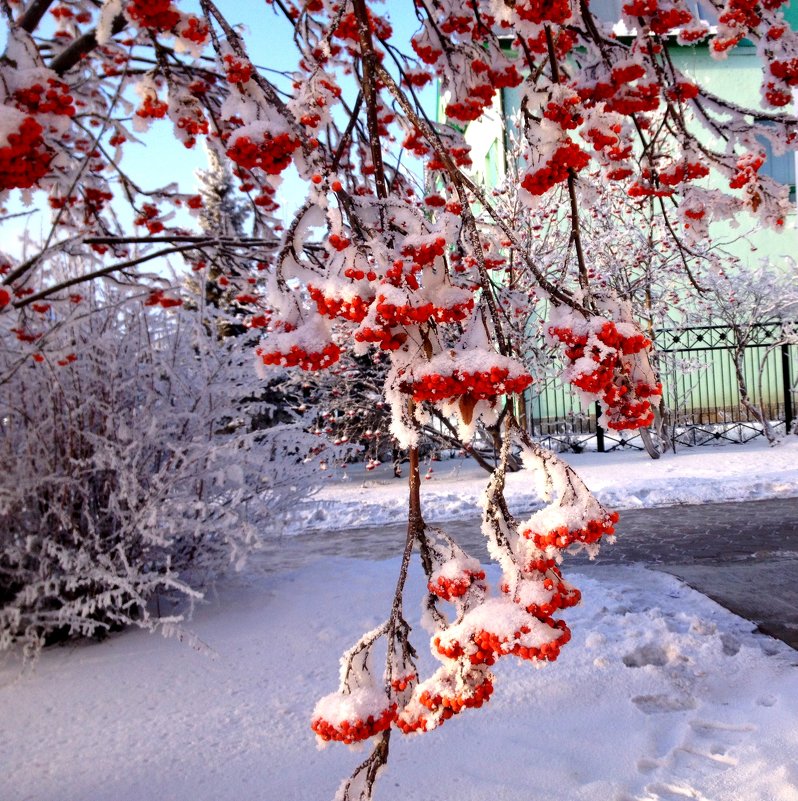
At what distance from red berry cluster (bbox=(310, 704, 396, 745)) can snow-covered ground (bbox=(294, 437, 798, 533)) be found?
620 centimetres

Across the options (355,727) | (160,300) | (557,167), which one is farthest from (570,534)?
(160,300)

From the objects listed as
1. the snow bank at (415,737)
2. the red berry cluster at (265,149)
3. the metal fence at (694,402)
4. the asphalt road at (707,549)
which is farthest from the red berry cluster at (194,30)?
the metal fence at (694,402)

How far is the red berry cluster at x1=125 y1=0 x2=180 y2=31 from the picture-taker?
2.27m

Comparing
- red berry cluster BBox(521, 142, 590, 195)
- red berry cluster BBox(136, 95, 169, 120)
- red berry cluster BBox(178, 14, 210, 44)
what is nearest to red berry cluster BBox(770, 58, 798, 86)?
red berry cluster BBox(521, 142, 590, 195)

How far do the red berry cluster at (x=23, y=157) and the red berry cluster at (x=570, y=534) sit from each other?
141 cm

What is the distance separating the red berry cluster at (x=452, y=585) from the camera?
1.36m

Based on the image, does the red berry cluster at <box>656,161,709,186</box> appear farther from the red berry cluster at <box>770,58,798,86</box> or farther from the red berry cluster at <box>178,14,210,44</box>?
the red berry cluster at <box>178,14,210,44</box>

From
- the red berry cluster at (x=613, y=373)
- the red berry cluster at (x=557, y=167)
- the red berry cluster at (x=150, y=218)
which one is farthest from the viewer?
the red berry cluster at (x=150, y=218)

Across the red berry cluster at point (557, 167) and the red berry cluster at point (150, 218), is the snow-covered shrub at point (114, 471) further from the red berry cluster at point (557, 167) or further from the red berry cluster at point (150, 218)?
the red berry cluster at point (557, 167)

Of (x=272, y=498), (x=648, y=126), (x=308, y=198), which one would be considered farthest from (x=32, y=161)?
(x=272, y=498)

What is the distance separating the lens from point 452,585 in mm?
1359

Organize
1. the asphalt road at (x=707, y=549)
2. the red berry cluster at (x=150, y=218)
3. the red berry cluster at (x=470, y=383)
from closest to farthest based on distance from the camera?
1. the red berry cluster at (x=470, y=383)
2. the red berry cluster at (x=150, y=218)
3. the asphalt road at (x=707, y=549)

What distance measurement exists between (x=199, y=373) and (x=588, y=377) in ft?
11.8

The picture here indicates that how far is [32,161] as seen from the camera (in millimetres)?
1801
